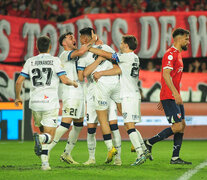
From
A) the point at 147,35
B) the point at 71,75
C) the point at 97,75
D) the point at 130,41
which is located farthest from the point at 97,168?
the point at 147,35

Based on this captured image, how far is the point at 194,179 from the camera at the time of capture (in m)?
6.60

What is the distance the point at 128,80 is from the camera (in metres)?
8.26

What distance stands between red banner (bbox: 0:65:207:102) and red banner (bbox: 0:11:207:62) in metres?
0.48

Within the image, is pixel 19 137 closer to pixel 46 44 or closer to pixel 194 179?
pixel 46 44

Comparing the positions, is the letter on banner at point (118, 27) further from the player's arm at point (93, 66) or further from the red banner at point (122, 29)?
the player's arm at point (93, 66)

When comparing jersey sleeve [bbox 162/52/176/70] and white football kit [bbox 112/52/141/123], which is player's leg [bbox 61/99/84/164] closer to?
white football kit [bbox 112/52/141/123]

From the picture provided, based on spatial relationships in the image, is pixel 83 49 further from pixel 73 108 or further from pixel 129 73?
pixel 73 108

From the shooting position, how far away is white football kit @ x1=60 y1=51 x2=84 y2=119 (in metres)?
8.64

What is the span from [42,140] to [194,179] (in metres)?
2.07

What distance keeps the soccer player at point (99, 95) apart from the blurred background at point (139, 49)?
582 cm

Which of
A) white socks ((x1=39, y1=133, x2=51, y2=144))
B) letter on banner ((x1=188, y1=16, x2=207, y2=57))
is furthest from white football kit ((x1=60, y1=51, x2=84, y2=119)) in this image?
letter on banner ((x1=188, y1=16, x2=207, y2=57))

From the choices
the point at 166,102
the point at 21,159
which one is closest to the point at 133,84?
the point at 166,102

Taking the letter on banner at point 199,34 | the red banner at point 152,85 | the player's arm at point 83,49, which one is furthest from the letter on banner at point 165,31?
the player's arm at point 83,49

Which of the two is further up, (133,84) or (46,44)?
(46,44)
